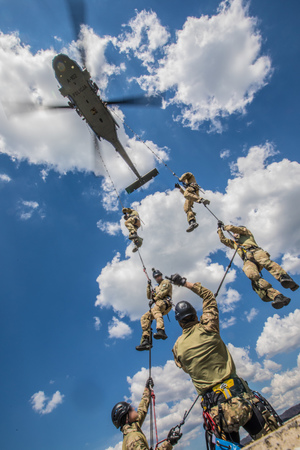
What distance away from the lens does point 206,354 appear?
386 centimetres

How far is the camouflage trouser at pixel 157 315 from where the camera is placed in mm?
8336

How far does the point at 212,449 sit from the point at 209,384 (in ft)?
3.61

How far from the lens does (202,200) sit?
410 inches

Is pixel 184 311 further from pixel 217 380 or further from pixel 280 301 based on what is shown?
pixel 280 301

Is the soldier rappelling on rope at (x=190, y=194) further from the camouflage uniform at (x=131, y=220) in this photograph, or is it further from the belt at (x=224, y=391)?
the belt at (x=224, y=391)

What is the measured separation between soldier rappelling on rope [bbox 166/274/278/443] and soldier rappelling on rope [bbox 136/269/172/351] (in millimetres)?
3909

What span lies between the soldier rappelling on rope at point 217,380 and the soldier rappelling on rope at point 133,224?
28.1 feet

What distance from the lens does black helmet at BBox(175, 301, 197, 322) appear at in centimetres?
446

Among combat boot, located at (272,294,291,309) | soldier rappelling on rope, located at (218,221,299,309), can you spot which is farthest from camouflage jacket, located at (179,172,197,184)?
combat boot, located at (272,294,291,309)

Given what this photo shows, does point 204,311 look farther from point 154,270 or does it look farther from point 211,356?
point 154,270

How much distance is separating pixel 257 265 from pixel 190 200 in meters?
4.76

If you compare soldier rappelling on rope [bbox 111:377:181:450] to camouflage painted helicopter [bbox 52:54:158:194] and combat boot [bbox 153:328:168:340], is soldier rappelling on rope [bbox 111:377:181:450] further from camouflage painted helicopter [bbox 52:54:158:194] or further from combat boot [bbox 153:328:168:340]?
camouflage painted helicopter [bbox 52:54:158:194]

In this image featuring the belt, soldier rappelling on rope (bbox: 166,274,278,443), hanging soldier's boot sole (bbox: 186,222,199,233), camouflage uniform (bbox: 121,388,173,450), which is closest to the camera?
soldier rappelling on rope (bbox: 166,274,278,443)

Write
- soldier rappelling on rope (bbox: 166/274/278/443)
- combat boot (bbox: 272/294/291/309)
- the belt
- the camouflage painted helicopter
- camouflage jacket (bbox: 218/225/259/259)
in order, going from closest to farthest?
soldier rappelling on rope (bbox: 166/274/278/443) → the belt → combat boot (bbox: 272/294/291/309) → camouflage jacket (bbox: 218/225/259/259) → the camouflage painted helicopter
